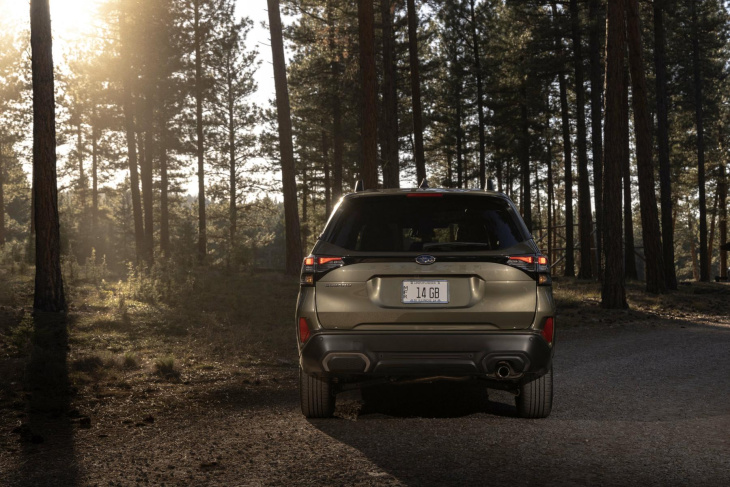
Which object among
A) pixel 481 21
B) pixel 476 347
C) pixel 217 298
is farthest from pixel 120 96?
pixel 476 347

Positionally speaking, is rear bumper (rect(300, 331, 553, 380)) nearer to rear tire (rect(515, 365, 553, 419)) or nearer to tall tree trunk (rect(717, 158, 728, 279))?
rear tire (rect(515, 365, 553, 419))

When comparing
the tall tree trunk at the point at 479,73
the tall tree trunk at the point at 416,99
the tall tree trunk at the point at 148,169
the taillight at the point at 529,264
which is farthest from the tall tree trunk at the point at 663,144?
the taillight at the point at 529,264

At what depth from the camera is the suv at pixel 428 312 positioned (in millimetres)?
5656

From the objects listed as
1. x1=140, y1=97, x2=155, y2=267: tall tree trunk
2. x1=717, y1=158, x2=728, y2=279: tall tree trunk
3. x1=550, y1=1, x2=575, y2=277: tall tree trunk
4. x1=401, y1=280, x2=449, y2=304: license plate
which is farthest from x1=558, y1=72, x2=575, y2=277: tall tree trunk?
x1=401, y1=280, x2=449, y2=304: license plate

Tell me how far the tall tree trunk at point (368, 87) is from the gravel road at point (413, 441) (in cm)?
1029

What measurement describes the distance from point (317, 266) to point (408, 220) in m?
0.99

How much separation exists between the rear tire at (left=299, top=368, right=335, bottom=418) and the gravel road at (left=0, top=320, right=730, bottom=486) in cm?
13

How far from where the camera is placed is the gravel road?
15.9 feet

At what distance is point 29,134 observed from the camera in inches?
2019

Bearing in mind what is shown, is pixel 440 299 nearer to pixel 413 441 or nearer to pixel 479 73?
pixel 413 441

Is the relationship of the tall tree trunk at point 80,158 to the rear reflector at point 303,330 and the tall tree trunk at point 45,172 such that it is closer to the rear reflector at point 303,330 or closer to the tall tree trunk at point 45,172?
the tall tree trunk at point 45,172

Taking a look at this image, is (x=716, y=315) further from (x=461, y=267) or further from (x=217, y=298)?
(x=461, y=267)

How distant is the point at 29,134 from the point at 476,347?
5298cm

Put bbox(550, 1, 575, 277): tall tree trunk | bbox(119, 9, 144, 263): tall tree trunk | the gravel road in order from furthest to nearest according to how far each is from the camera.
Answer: bbox(550, 1, 575, 277): tall tree trunk
bbox(119, 9, 144, 263): tall tree trunk
the gravel road
